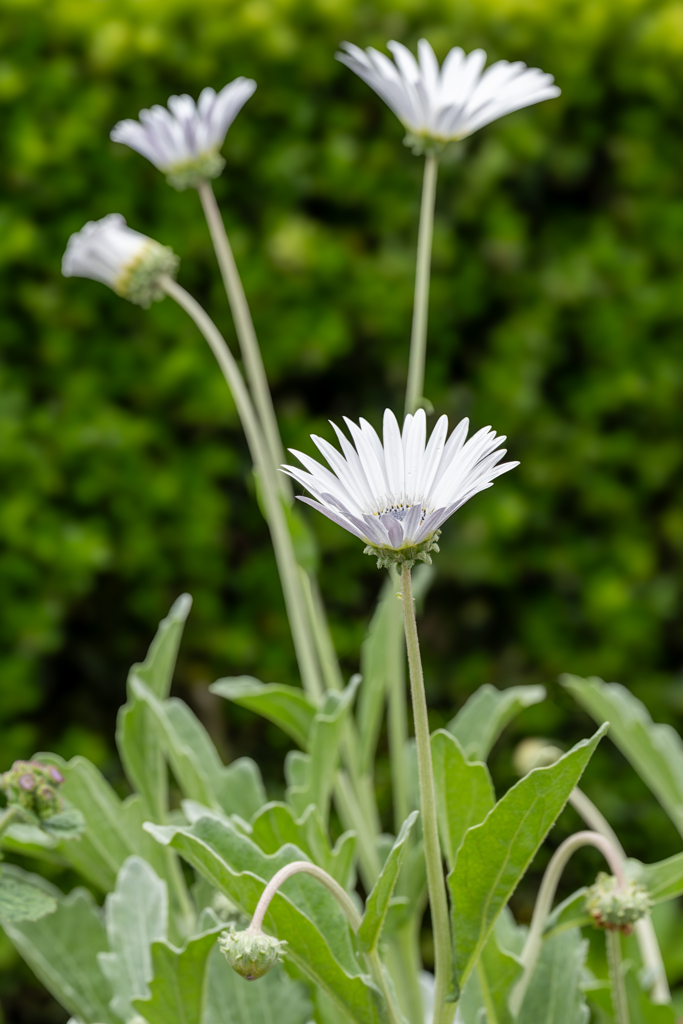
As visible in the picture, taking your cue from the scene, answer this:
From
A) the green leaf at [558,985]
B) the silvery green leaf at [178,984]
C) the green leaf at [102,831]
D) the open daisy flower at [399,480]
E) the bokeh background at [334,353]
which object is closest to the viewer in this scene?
the open daisy flower at [399,480]

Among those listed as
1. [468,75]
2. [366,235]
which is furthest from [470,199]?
[468,75]

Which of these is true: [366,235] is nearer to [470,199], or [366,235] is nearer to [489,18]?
[470,199]

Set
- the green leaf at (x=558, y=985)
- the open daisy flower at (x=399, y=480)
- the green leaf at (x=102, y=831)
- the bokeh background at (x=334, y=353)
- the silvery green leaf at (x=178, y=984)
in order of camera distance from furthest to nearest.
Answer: the bokeh background at (x=334, y=353)
the green leaf at (x=102, y=831)
the green leaf at (x=558, y=985)
the silvery green leaf at (x=178, y=984)
the open daisy flower at (x=399, y=480)

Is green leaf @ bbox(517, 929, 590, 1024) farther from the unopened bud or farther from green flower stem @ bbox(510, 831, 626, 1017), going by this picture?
the unopened bud

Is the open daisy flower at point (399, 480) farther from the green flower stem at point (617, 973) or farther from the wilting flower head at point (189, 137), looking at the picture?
the wilting flower head at point (189, 137)

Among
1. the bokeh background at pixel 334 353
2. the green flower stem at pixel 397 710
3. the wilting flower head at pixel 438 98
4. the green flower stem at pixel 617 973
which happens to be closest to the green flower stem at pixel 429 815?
the green flower stem at pixel 617 973
